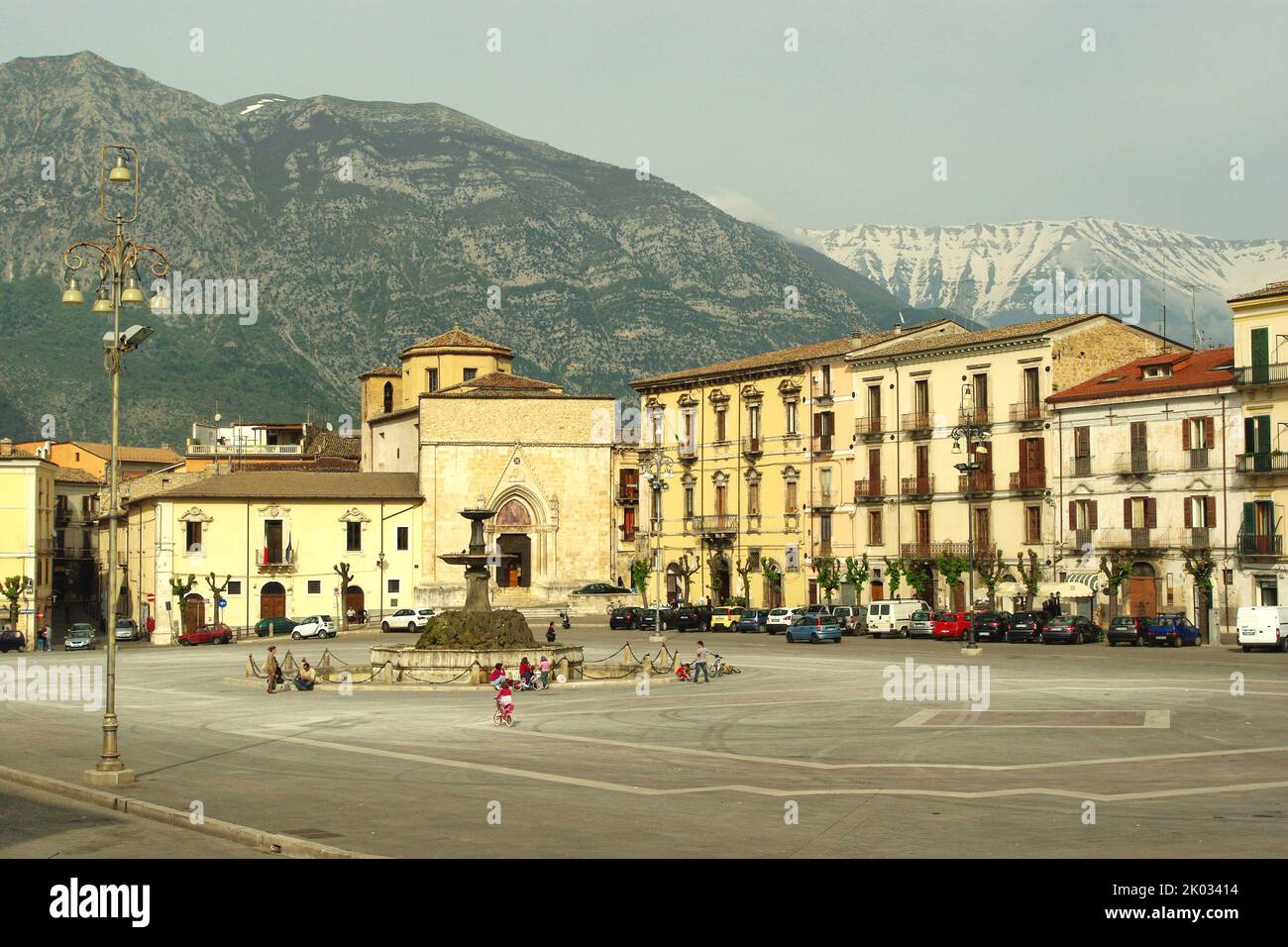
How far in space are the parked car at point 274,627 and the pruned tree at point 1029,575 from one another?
35.9 metres

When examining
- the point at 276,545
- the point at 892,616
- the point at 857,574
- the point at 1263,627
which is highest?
the point at 276,545

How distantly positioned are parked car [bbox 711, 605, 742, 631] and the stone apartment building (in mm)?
15474

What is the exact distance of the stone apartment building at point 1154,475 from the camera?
6562cm

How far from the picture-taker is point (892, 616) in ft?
228

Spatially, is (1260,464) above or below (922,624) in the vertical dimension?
above

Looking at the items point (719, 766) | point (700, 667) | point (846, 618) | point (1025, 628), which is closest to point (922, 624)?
point (846, 618)

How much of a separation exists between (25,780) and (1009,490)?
57815 millimetres

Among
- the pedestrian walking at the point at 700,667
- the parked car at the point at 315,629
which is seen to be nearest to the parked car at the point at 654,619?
the parked car at the point at 315,629

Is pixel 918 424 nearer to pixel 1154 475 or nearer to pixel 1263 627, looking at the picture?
pixel 1154 475

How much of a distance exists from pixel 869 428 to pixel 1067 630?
2295cm

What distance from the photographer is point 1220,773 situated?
23.4m

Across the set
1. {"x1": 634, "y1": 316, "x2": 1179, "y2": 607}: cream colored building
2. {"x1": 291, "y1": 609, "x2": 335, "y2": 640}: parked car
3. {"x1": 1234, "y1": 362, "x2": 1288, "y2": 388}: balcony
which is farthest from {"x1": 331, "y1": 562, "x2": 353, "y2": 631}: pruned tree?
{"x1": 1234, "y1": 362, "x2": 1288, "y2": 388}: balcony
